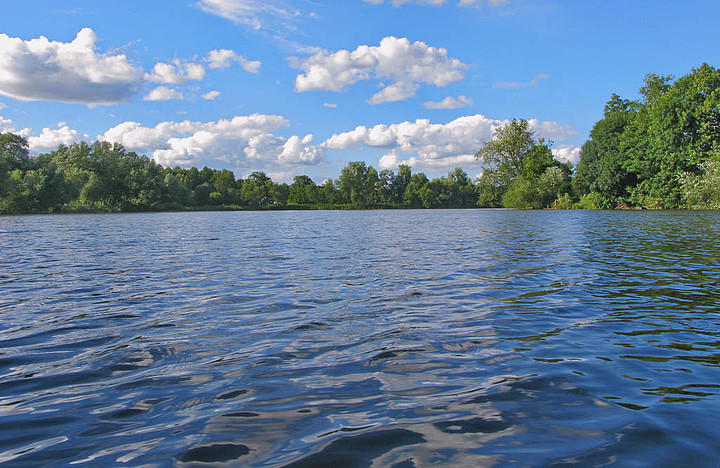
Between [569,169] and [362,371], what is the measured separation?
3534 inches

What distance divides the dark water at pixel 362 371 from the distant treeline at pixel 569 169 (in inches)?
2003

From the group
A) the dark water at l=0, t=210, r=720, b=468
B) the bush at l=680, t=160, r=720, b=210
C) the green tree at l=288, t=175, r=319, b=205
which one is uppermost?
the green tree at l=288, t=175, r=319, b=205

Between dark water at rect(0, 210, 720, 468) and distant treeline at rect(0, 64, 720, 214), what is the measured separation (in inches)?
2003

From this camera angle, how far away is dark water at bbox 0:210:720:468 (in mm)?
3279

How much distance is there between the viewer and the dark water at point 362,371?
328 cm

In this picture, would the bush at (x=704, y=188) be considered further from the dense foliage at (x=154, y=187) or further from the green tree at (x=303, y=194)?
the green tree at (x=303, y=194)

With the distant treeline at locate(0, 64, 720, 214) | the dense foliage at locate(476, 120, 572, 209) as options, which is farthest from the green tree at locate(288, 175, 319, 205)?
the dense foliage at locate(476, 120, 572, 209)

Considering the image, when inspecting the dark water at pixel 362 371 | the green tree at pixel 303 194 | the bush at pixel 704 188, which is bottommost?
the dark water at pixel 362 371

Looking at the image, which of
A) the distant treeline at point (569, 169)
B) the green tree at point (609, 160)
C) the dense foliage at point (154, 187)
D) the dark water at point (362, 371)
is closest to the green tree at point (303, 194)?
the dense foliage at point (154, 187)

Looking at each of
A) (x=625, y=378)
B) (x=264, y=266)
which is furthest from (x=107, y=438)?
A: (x=264, y=266)

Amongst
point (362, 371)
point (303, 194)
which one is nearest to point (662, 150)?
point (362, 371)

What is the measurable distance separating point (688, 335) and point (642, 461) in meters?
3.89

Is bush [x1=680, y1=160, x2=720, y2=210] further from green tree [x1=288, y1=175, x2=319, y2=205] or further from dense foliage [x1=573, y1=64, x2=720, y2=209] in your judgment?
green tree [x1=288, y1=175, x2=319, y2=205]

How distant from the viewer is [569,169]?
3337 inches
